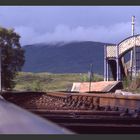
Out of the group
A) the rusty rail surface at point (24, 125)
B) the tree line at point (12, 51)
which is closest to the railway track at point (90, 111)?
the rusty rail surface at point (24, 125)

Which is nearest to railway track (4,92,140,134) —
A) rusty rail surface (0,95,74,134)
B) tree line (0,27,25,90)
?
rusty rail surface (0,95,74,134)

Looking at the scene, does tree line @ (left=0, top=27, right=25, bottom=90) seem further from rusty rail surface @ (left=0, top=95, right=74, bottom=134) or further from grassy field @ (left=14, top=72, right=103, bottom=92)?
rusty rail surface @ (left=0, top=95, right=74, bottom=134)

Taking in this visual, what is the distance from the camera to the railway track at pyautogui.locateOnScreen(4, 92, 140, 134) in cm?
662

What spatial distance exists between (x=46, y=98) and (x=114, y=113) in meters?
6.48

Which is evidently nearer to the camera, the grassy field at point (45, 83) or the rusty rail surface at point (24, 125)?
the rusty rail surface at point (24, 125)

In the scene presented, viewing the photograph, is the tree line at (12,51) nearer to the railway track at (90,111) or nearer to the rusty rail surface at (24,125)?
the railway track at (90,111)

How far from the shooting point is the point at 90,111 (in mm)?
8641

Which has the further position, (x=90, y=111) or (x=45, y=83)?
(x=45, y=83)

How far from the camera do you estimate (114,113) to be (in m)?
8.65

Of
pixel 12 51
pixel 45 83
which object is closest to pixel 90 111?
pixel 12 51

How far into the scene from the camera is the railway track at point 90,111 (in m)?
6.62

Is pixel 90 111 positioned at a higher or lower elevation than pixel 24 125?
lower

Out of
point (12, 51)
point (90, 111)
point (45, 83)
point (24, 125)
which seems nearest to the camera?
point (24, 125)

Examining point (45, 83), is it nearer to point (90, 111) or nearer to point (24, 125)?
point (90, 111)
